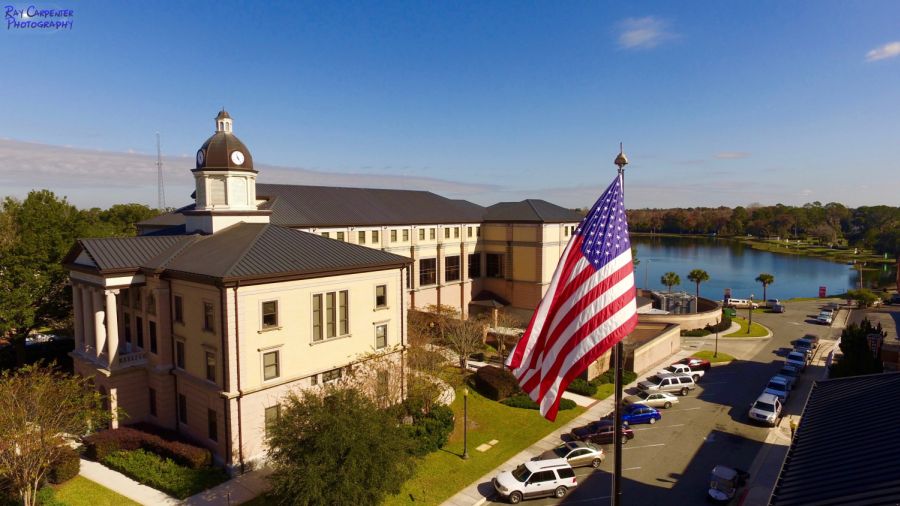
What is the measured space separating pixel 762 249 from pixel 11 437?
218660 millimetres

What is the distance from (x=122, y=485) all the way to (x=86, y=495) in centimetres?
149

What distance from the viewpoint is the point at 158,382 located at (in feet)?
101

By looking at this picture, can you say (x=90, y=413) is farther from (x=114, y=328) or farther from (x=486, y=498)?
(x=486, y=498)

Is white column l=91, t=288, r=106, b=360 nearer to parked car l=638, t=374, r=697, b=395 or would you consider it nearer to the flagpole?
the flagpole

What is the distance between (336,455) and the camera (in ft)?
67.4

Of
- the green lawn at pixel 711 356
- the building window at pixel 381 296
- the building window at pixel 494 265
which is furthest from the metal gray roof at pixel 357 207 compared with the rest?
the green lawn at pixel 711 356

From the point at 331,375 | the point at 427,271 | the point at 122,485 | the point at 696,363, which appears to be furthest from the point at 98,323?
the point at 696,363

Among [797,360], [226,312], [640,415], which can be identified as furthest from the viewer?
[797,360]

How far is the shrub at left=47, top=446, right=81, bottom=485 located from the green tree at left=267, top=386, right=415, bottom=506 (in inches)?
492

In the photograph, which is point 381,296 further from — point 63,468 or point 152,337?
point 63,468

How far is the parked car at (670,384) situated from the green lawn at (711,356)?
1095 centimetres

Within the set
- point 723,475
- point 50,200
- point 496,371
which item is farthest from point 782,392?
point 50,200

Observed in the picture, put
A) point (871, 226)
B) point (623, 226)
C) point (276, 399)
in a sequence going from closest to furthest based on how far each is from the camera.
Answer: point (623, 226), point (276, 399), point (871, 226)

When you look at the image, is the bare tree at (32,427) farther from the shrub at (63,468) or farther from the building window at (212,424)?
the building window at (212,424)
